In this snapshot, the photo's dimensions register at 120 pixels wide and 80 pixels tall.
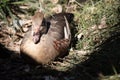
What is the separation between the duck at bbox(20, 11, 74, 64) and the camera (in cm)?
727

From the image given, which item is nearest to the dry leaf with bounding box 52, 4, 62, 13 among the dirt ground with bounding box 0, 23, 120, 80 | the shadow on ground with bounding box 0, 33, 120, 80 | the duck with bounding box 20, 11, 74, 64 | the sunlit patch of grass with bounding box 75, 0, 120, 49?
the sunlit patch of grass with bounding box 75, 0, 120, 49

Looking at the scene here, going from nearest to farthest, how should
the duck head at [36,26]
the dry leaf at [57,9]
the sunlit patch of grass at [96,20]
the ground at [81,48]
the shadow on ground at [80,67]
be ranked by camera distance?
1. the shadow on ground at [80,67]
2. the ground at [81,48]
3. the duck head at [36,26]
4. the sunlit patch of grass at [96,20]
5. the dry leaf at [57,9]

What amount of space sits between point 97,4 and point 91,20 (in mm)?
332

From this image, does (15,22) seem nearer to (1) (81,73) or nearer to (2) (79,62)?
(2) (79,62)

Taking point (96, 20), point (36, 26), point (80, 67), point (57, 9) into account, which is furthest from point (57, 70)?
point (57, 9)

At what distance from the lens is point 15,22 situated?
8.12 meters

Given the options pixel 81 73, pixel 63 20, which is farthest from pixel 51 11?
pixel 81 73

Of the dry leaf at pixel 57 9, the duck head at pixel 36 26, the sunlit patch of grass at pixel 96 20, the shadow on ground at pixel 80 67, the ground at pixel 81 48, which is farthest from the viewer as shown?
the dry leaf at pixel 57 9

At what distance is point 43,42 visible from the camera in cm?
738

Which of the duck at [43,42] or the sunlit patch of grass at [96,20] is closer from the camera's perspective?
the duck at [43,42]

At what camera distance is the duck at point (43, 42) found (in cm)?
727

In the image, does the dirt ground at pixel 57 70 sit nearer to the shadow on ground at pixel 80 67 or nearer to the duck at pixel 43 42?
the shadow on ground at pixel 80 67

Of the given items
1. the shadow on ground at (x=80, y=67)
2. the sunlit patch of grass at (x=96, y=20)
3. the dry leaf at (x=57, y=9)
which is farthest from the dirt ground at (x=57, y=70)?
the dry leaf at (x=57, y=9)

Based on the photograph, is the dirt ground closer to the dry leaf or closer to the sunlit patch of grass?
the sunlit patch of grass
